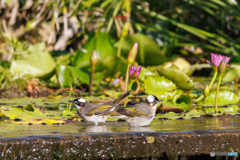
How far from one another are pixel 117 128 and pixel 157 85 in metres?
1.02

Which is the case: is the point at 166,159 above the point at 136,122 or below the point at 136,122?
below

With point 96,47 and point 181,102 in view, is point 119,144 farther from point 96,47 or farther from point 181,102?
point 96,47

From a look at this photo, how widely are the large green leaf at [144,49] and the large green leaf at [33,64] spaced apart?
968mm

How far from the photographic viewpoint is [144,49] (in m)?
4.55

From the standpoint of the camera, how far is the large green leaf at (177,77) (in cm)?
277

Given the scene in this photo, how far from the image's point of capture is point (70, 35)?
6.26 metres

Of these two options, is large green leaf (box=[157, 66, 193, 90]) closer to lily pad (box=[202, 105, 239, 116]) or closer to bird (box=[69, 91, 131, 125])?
lily pad (box=[202, 105, 239, 116])

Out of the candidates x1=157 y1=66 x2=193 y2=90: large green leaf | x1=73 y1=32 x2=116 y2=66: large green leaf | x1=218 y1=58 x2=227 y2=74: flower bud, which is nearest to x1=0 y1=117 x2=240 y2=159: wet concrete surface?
x1=218 y1=58 x2=227 y2=74: flower bud

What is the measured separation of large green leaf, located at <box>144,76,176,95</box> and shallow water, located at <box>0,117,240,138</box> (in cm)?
62

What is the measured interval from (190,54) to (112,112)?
4621 millimetres

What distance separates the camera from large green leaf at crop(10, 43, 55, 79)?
4.15m

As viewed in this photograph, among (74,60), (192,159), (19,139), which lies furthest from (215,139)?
(74,60)

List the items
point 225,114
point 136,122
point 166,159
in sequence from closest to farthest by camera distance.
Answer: point 166,159 → point 136,122 → point 225,114

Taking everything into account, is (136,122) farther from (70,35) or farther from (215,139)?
(70,35)
